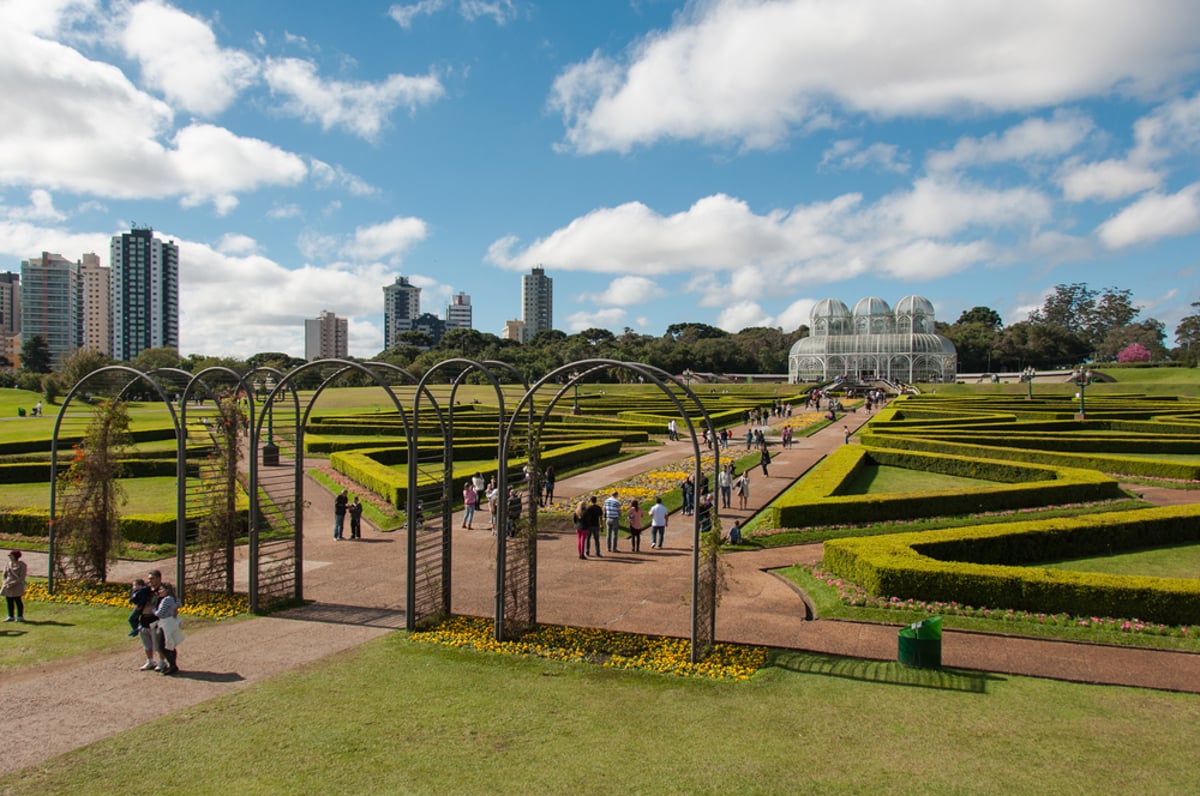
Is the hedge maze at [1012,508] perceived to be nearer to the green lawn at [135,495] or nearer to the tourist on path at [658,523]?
the tourist on path at [658,523]

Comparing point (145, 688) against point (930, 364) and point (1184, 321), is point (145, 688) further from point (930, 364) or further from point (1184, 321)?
point (1184, 321)

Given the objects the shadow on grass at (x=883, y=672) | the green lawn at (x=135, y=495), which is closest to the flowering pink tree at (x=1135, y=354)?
the shadow on grass at (x=883, y=672)

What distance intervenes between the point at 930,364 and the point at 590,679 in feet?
324

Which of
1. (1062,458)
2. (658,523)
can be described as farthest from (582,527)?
(1062,458)

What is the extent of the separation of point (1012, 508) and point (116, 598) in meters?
22.2

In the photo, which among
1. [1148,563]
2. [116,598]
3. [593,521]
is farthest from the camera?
[593,521]

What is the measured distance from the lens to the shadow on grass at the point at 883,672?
9516 millimetres

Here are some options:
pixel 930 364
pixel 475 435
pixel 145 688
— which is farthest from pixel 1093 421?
pixel 930 364

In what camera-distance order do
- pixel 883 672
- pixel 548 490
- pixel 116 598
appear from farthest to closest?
pixel 548 490
pixel 116 598
pixel 883 672

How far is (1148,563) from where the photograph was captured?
51.5 feet

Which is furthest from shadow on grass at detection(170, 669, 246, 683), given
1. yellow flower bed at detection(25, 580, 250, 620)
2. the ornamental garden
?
the ornamental garden

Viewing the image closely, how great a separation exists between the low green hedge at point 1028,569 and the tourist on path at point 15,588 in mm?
14880

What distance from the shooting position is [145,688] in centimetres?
949

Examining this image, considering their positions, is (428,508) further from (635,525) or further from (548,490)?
(548,490)
